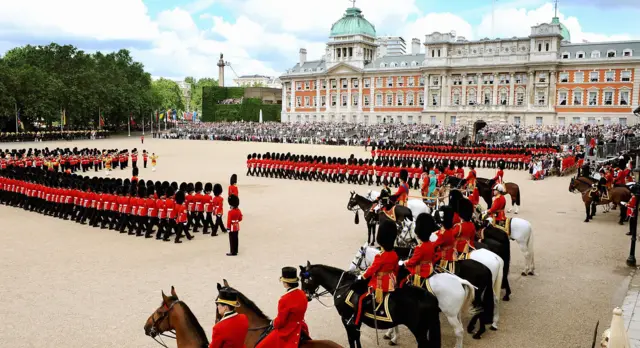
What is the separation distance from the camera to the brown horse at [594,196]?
15188 mm

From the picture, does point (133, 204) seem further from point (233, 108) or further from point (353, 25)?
point (233, 108)

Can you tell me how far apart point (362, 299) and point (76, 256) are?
806cm

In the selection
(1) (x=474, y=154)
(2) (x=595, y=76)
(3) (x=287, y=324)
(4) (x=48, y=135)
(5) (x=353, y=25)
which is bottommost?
(3) (x=287, y=324)

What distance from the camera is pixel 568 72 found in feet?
191

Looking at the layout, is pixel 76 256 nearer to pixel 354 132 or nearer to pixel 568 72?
pixel 354 132

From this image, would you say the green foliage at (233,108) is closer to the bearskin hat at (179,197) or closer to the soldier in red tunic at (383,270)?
the bearskin hat at (179,197)

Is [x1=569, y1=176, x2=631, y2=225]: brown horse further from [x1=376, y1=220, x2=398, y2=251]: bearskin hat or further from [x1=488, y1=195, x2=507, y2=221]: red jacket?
[x1=376, y1=220, x2=398, y2=251]: bearskin hat

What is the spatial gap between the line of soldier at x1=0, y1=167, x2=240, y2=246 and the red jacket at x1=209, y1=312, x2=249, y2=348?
6.89m

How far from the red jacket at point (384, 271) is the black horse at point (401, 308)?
0.12 meters

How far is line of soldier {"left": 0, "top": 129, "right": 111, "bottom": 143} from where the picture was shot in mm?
50438

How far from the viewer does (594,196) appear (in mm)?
15750

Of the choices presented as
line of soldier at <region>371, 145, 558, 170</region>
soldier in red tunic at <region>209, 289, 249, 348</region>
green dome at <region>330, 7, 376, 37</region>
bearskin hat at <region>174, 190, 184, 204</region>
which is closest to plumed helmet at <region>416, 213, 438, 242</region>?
soldier in red tunic at <region>209, 289, 249, 348</region>

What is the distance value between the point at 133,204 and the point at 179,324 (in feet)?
30.7

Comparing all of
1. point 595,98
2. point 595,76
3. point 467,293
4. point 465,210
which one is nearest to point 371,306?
point 467,293
